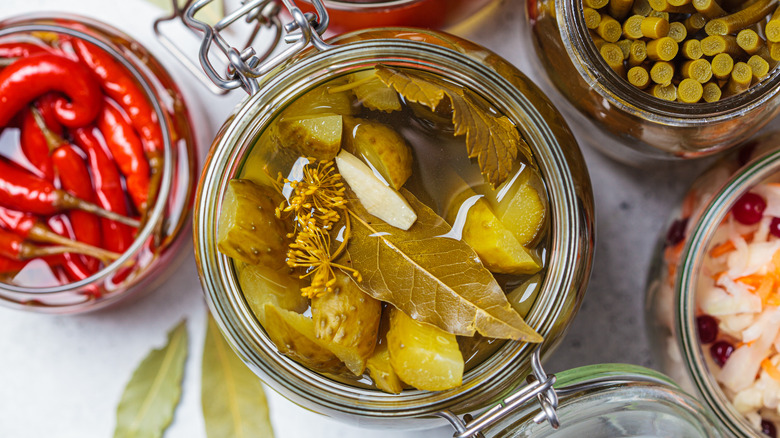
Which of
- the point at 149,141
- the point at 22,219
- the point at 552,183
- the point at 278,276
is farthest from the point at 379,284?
the point at 22,219

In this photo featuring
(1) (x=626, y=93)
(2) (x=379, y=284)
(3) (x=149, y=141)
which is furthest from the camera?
(3) (x=149, y=141)

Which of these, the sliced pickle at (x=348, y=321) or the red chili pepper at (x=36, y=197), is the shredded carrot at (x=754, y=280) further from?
the red chili pepper at (x=36, y=197)

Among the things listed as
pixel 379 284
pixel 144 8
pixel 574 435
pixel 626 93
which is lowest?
pixel 574 435

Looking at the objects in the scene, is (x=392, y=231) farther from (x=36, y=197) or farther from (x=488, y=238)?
(x=36, y=197)

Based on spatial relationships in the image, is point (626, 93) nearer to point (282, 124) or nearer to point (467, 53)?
point (467, 53)

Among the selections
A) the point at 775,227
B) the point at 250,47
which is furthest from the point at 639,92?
the point at 250,47

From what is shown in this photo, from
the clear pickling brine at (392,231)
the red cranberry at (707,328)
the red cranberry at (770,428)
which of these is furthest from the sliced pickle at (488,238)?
the red cranberry at (770,428)

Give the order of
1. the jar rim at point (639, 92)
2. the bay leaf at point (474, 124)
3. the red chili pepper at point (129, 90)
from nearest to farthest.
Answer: the bay leaf at point (474, 124) → the jar rim at point (639, 92) → the red chili pepper at point (129, 90)
